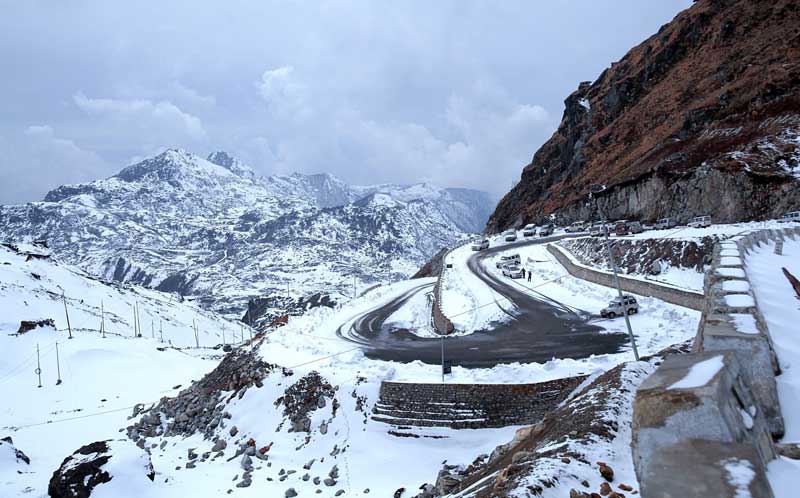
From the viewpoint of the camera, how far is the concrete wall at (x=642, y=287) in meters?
23.1

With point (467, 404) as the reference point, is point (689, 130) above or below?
above

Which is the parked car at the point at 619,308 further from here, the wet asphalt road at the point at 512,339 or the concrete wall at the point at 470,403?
the concrete wall at the point at 470,403

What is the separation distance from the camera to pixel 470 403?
60.3 ft

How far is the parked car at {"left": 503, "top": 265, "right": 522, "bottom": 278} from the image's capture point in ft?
145

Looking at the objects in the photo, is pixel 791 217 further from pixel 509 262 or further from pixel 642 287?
pixel 509 262

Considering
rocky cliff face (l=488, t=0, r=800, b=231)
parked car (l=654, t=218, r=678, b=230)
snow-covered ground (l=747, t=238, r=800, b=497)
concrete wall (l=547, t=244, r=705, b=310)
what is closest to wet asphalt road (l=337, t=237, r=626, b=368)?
concrete wall (l=547, t=244, r=705, b=310)

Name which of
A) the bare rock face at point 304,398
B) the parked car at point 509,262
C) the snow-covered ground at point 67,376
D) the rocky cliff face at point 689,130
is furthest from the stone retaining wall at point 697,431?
the parked car at point 509,262

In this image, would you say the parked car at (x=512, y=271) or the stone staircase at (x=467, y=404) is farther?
the parked car at (x=512, y=271)

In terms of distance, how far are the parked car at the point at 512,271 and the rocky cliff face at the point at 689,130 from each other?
17694 mm

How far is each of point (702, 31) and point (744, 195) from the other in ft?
168

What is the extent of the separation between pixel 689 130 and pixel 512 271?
32.0m

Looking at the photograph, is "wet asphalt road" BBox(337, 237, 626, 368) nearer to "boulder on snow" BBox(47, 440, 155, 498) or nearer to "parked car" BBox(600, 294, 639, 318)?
"parked car" BBox(600, 294, 639, 318)

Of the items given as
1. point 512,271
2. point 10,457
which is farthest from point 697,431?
point 512,271

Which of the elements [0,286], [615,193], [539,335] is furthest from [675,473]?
[0,286]
